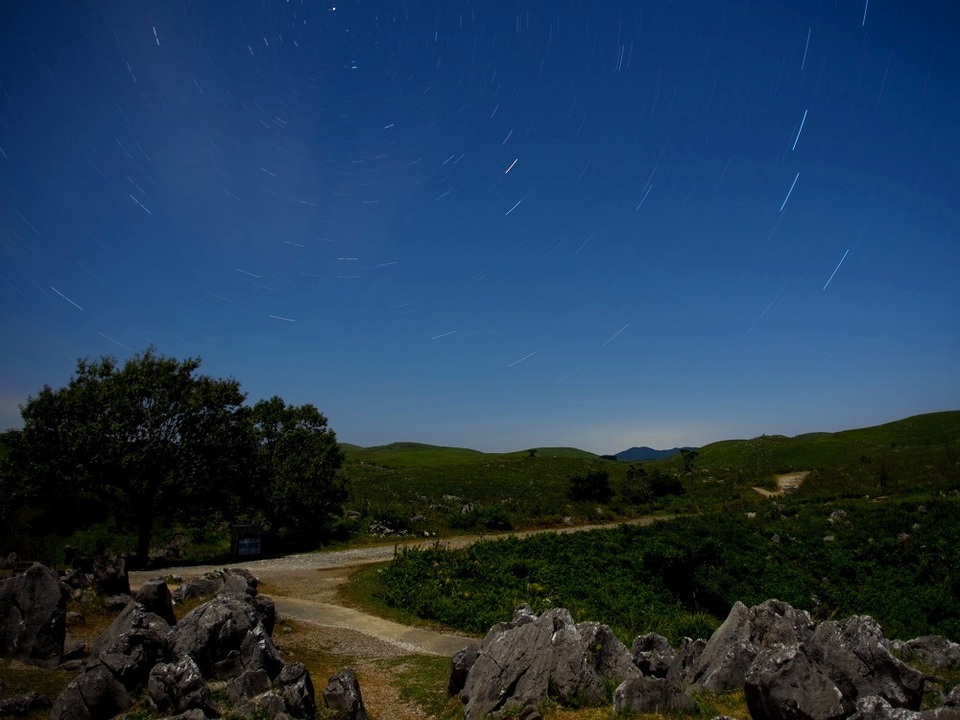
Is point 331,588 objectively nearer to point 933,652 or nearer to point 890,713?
point 933,652

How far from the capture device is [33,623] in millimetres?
15086

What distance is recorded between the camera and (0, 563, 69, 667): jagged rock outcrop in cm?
1485

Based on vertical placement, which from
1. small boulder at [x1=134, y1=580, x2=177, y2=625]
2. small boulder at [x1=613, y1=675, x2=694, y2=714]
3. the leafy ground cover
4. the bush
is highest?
the bush

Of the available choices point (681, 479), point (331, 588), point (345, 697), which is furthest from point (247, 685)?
point (681, 479)

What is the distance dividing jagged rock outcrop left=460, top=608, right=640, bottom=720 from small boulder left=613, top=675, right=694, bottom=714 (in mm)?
928

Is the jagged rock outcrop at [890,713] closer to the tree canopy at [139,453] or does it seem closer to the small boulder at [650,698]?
the small boulder at [650,698]

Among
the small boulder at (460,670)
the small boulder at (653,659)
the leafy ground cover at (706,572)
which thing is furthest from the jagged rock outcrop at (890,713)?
the leafy ground cover at (706,572)

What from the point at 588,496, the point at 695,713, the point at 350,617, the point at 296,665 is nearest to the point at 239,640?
the point at 296,665

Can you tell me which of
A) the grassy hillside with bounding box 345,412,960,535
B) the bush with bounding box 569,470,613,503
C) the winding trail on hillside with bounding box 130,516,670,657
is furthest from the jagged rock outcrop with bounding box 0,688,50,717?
the bush with bounding box 569,470,613,503

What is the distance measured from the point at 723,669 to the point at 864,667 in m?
2.80

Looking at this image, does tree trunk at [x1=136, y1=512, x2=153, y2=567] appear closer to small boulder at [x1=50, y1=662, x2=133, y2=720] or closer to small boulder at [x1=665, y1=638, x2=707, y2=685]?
small boulder at [x1=50, y1=662, x2=133, y2=720]

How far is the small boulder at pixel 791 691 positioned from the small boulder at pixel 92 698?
13.2 m

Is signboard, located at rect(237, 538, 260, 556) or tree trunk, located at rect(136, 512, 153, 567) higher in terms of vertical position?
tree trunk, located at rect(136, 512, 153, 567)

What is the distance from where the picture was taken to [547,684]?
12.5m
